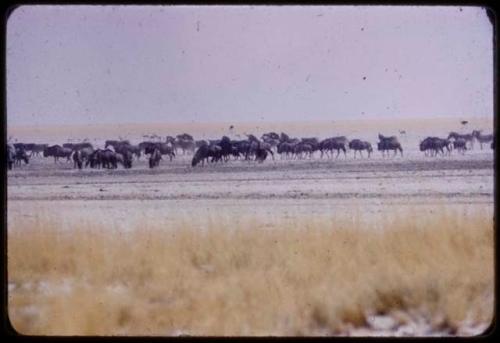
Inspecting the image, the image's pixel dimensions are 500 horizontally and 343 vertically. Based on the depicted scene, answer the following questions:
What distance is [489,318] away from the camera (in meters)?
2.77

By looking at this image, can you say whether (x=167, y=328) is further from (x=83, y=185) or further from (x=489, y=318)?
(x=83, y=185)

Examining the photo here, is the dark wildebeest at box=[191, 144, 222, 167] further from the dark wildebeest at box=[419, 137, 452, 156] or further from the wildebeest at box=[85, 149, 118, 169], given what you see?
the dark wildebeest at box=[419, 137, 452, 156]

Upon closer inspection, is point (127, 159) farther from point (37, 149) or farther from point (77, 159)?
point (37, 149)

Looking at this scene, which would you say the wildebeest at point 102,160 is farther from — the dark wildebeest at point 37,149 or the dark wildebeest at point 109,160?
the dark wildebeest at point 37,149

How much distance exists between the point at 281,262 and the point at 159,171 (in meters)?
8.53

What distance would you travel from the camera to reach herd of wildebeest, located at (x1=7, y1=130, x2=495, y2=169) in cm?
1545

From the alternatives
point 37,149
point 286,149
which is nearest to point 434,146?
point 286,149

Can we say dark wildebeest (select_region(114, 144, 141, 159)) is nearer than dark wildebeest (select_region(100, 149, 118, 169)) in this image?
No

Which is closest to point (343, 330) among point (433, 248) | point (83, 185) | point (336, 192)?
point (433, 248)

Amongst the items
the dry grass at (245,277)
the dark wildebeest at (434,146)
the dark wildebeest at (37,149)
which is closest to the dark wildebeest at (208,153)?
the dark wildebeest at (37,149)

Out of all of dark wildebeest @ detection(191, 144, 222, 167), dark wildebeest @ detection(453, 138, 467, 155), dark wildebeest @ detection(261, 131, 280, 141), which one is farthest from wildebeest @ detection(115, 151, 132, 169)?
dark wildebeest @ detection(453, 138, 467, 155)

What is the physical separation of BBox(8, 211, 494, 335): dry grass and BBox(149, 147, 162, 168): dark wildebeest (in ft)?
24.9

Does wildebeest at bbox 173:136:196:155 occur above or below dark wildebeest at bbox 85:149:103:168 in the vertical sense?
above

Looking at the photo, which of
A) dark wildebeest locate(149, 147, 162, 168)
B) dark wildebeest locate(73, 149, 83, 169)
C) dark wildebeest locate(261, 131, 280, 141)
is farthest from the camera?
dark wildebeest locate(261, 131, 280, 141)
